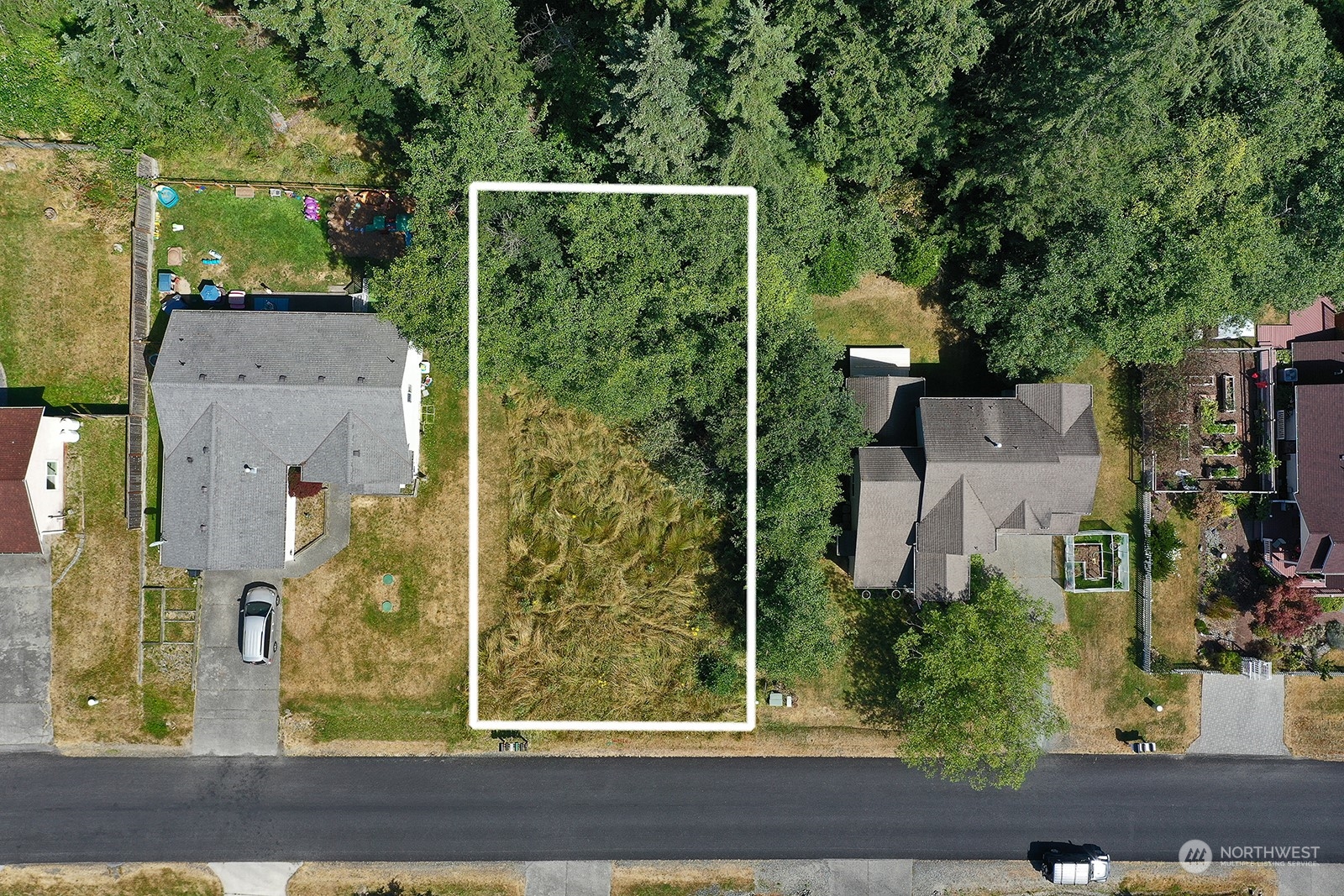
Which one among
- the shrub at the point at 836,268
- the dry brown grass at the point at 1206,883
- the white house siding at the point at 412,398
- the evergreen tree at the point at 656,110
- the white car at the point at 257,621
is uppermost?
the evergreen tree at the point at 656,110

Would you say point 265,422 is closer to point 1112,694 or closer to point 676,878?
point 676,878

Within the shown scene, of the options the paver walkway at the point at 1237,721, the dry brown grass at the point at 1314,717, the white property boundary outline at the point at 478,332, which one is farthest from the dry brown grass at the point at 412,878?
the dry brown grass at the point at 1314,717

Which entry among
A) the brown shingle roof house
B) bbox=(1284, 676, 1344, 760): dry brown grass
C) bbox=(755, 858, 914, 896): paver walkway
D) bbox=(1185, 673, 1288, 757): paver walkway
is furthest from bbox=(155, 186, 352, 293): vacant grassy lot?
bbox=(1284, 676, 1344, 760): dry brown grass

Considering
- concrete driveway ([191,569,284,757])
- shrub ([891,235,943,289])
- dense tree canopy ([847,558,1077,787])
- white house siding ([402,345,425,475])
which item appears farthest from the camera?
concrete driveway ([191,569,284,757])

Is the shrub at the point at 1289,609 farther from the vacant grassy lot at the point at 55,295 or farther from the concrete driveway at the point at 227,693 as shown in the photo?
the vacant grassy lot at the point at 55,295

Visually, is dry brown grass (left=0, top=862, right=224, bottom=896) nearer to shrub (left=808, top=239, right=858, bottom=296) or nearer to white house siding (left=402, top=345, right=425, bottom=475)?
white house siding (left=402, top=345, right=425, bottom=475)

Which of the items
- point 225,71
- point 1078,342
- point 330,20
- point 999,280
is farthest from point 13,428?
point 1078,342
